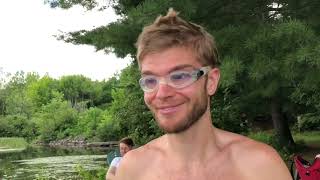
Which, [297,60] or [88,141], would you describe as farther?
[88,141]

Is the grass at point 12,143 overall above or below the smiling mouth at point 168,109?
below

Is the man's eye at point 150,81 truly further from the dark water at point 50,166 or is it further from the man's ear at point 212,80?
the dark water at point 50,166

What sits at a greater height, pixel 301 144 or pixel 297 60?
pixel 297 60

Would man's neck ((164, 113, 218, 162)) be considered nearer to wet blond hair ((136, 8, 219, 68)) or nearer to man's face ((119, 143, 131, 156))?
wet blond hair ((136, 8, 219, 68))

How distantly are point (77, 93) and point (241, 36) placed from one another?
89193 mm

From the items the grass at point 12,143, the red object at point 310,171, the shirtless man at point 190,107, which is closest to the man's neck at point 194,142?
the shirtless man at point 190,107

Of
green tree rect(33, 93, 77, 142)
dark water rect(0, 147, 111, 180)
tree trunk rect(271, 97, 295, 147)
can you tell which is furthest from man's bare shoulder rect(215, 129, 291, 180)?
green tree rect(33, 93, 77, 142)

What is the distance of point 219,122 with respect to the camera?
1712 centimetres

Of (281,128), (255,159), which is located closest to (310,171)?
(255,159)

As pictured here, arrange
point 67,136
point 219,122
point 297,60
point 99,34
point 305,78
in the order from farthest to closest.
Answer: point 67,136 → point 219,122 → point 99,34 → point 305,78 → point 297,60

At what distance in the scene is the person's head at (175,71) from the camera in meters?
1.78

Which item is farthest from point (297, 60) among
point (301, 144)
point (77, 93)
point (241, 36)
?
point (77, 93)

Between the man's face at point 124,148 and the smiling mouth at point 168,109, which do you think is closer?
the smiling mouth at point 168,109

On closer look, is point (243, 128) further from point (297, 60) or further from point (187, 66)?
point (187, 66)
